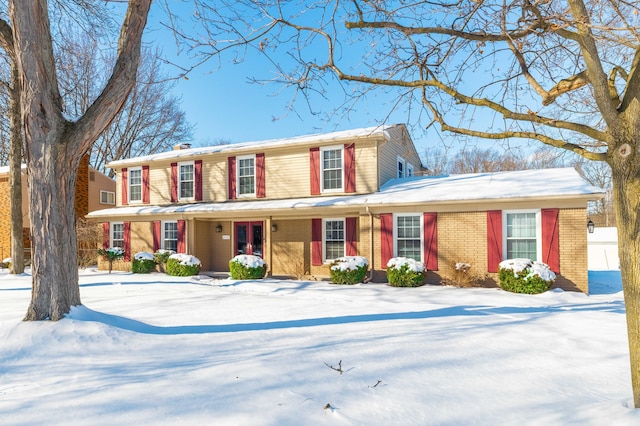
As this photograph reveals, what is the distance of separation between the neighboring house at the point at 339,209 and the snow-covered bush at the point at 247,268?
701mm

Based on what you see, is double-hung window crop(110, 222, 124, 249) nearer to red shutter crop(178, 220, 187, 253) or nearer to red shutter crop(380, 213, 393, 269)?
red shutter crop(178, 220, 187, 253)

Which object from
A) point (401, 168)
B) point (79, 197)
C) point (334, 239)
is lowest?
point (334, 239)

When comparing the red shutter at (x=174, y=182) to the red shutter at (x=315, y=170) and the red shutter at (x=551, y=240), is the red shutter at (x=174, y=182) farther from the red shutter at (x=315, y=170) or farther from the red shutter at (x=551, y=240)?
the red shutter at (x=551, y=240)

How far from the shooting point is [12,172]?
47.4ft

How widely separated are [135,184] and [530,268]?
55.2 feet

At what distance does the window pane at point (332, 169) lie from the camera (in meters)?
13.6

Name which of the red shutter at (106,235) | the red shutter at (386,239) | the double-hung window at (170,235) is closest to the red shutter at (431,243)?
the red shutter at (386,239)

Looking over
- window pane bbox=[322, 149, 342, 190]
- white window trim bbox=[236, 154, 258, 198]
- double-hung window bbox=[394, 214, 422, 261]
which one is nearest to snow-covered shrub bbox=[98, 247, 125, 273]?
white window trim bbox=[236, 154, 258, 198]

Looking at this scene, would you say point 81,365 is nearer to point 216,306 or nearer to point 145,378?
point 145,378

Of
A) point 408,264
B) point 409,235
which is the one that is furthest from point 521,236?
point 408,264

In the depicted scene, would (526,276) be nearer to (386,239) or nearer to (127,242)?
(386,239)

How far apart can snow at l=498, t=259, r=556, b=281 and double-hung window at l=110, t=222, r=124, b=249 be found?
→ 52.9ft

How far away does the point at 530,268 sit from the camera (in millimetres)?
9586

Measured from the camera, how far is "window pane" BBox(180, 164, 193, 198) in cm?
1614
